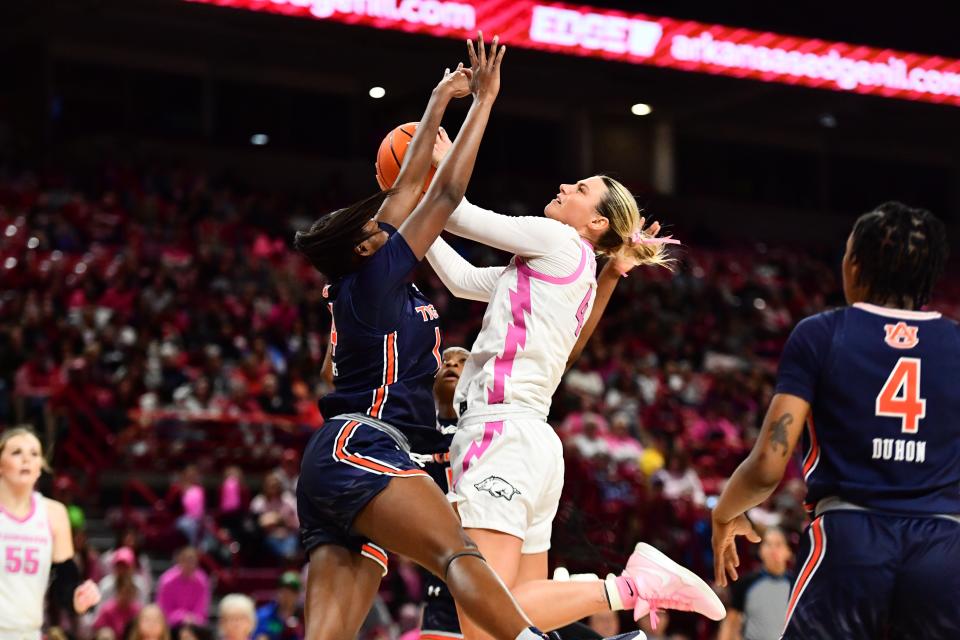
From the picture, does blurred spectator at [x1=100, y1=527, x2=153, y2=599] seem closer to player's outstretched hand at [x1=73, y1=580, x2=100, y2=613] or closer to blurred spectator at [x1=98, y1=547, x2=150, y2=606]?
blurred spectator at [x1=98, y1=547, x2=150, y2=606]

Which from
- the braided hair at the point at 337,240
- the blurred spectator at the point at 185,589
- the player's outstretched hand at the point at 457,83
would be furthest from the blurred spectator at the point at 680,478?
the braided hair at the point at 337,240

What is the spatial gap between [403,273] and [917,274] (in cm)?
162

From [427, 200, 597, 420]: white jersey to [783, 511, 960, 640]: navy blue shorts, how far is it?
1553 mm

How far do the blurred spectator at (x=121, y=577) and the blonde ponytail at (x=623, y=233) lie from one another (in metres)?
6.53

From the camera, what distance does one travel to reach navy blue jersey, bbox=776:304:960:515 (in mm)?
3469

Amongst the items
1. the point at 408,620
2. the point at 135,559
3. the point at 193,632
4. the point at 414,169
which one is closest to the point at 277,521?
the point at 135,559

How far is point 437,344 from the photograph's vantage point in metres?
4.62

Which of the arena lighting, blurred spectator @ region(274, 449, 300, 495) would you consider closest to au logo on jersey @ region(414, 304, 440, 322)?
blurred spectator @ region(274, 449, 300, 495)

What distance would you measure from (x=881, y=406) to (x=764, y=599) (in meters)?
4.65

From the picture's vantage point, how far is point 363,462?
4207mm

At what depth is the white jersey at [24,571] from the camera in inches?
256

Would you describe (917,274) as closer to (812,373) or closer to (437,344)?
(812,373)

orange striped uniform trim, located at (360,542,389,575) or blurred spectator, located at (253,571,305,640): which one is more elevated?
orange striped uniform trim, located at (360,542,389,575)

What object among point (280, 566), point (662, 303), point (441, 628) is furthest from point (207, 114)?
point (441, 628)
